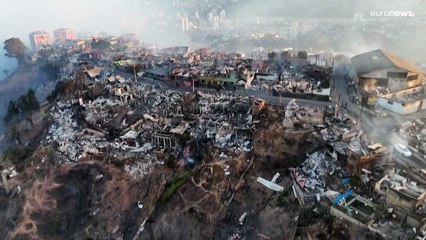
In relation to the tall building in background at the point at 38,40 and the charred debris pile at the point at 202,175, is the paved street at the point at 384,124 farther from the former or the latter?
the tall building in background at the point at 38,40

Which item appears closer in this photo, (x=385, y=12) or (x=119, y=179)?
(x=119, y=179)

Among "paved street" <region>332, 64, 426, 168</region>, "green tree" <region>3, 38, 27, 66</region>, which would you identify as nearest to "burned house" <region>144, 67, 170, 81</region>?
"paved street" <region>332, 64, 426, 168</region>

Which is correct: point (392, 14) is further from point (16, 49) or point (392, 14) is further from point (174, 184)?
point (16, 49)

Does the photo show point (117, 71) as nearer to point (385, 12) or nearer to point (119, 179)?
point (119, 179)

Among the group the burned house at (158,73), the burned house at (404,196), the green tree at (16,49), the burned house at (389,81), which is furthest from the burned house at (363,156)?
the green tree at (16,49)

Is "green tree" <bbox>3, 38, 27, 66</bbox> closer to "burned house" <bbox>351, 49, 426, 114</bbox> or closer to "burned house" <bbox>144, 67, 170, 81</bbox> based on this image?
"burned house" <bbox>144, 67, 170, 81</bbox>

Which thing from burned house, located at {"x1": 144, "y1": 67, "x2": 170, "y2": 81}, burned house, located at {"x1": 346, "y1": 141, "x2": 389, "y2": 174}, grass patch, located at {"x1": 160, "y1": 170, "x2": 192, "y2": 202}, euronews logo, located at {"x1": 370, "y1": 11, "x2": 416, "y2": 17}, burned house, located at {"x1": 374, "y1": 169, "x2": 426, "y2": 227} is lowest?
grass patch, located at {"x1": 160, "y1": 170, "x2": 192, "y2": 202}

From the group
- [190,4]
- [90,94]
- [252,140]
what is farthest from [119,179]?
[190,4]
